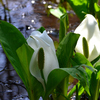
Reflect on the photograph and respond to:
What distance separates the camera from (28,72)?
59 centimetres

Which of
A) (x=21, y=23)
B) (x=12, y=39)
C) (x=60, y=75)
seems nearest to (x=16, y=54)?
(x=12, y=39)

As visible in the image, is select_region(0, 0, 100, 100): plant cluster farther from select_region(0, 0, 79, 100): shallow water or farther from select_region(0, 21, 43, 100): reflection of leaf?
select_region(0, 0, 79, 100): shallow water

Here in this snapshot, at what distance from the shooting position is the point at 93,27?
2.25 feet

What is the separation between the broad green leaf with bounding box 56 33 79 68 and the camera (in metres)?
0.59

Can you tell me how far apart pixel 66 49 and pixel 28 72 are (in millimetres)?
116

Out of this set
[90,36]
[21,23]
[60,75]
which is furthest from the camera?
[21,23]

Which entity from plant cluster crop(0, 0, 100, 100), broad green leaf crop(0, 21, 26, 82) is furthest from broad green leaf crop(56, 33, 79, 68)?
broad green leaf crop(0, 21, 26, 82)

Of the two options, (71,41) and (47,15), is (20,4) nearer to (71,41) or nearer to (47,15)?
(47,15)

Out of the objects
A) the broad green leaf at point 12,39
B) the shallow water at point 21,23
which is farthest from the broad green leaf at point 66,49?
the shallow water at point 21,23

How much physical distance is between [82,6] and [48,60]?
1.75 ft

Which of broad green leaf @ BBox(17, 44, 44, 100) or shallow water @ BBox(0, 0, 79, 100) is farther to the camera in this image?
shallow water @ BBox(0, 0, 79, 100)

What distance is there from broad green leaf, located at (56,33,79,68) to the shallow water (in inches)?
10.2

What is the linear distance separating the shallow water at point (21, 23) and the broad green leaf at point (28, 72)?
0.20 metres

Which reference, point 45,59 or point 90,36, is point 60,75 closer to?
point 45,59
